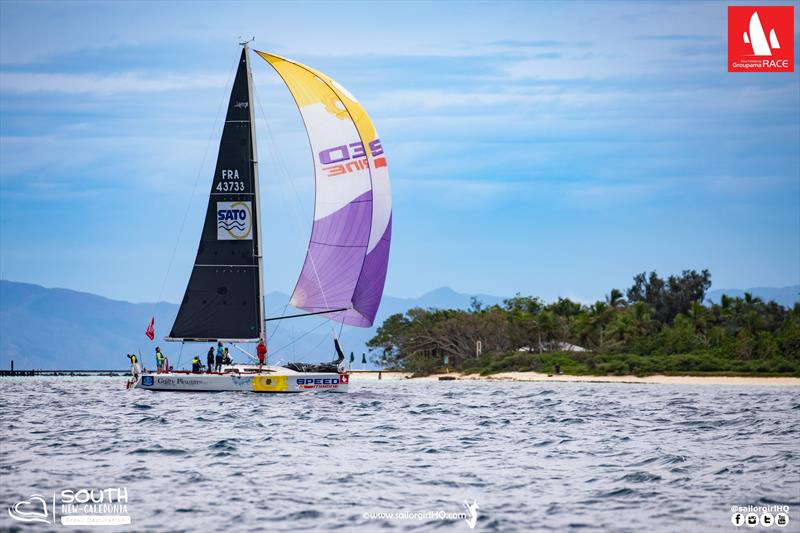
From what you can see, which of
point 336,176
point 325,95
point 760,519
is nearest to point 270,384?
point 336,176

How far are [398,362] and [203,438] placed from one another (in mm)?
74586

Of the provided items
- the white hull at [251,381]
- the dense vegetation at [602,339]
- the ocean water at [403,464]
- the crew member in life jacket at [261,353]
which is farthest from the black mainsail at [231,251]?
the dense vegetation at [602,339]

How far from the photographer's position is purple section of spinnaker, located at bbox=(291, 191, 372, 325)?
43875 millimetres

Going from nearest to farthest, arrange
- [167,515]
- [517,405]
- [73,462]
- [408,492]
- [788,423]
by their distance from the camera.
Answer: [167,515], [408,492], [73,462], [788,423], [517,405]

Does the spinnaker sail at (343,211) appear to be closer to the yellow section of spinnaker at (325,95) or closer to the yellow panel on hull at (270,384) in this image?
the yellow section of spinnaker at (325,95)

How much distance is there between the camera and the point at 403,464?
22547 millimetres

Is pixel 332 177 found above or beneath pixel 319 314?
above

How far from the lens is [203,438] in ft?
88.2

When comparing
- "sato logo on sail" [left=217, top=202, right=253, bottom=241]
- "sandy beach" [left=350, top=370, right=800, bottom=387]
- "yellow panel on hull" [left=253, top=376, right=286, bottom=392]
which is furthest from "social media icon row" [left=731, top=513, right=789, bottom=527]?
"sandy beach" [left=350, top=370, right=800, bottom=387]

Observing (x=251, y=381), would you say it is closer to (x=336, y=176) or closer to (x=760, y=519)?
(x=336, y=176)

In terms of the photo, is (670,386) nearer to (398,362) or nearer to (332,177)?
(332,177)

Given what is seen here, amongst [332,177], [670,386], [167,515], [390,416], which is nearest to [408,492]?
[167,515]

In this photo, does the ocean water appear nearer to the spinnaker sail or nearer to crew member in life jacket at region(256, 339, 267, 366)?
crew member in life jacket at region(256, 339, 267, 366)

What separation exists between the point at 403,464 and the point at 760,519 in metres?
7.95
